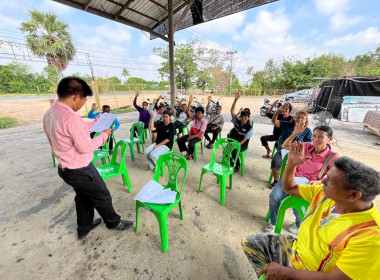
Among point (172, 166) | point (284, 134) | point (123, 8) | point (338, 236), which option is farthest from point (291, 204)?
point (123, 8)

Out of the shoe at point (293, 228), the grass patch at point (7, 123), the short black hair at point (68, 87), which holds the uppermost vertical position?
the short black hair at point (68, 87)

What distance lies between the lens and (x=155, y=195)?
6.12 feet

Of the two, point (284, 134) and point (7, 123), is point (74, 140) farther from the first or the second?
point (7, 123)

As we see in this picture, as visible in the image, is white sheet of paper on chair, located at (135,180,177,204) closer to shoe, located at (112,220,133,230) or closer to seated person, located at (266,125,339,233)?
shoe, located at (112,220,133,230)

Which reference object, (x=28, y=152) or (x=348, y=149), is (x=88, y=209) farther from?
(x=348, y=149)

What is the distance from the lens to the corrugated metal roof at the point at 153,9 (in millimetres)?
4117

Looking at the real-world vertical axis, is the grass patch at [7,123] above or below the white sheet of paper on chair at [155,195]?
below

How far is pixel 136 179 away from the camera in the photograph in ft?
10.2

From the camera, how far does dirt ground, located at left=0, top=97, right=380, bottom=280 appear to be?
1.55m

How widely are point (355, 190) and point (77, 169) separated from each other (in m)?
2.05

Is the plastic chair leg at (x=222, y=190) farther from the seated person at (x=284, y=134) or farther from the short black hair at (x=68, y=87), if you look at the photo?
the short black hair at (x=68, y=87)

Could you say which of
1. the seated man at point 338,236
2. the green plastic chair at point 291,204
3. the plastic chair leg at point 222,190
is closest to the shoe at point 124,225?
the plastic chair leg at point 222,190

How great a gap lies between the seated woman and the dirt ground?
0.42 meters

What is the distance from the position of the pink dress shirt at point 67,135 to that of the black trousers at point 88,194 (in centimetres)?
10
